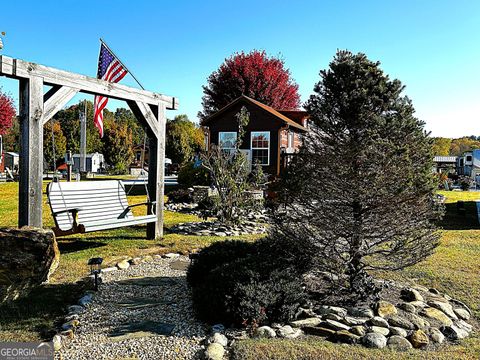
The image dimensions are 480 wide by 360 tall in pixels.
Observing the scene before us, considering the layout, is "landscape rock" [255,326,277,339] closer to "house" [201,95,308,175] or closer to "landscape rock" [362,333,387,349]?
"landscape rock" [362,333,387,349]

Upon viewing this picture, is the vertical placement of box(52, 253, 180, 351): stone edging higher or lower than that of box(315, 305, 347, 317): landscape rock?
lower

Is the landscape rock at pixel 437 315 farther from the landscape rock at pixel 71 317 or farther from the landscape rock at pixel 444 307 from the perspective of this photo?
the landscape rock at pixel 71 317

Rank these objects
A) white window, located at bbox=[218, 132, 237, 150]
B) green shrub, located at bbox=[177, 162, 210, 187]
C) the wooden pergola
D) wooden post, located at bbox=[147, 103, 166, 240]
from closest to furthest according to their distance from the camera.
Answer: the wooden pergola → wooden post, located at bbox=[147, 103, 166, 240] → green shrub, located at bbox=[177, 162, 210, 187] → white window, located at bbox=[218, 132, 237, 150]

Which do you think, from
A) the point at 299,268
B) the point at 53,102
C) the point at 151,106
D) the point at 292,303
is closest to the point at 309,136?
the point at 299,268

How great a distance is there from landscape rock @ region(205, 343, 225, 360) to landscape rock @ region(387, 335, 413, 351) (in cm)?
133

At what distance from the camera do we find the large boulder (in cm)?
265

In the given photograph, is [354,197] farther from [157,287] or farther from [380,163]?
[157,287]

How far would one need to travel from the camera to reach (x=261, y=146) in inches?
811

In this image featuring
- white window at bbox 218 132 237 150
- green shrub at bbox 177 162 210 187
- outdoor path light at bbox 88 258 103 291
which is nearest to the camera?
outdoor path light at bbox 88 258 103 291

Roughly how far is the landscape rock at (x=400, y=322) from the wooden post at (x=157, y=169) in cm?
487

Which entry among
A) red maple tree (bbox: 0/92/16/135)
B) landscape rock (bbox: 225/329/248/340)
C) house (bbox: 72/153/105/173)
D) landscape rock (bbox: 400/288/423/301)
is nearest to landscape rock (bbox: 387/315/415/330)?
landscape rock (bbox: 400/288/423/301)

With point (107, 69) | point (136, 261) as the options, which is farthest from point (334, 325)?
point (107, 69)

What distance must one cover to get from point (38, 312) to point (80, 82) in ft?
10.6

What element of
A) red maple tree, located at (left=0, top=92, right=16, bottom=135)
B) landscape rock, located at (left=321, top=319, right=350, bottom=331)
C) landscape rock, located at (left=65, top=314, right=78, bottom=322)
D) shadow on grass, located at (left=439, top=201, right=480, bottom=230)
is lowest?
shadow on grass, located at (left=439, top=201, right=480, bottom=230)
